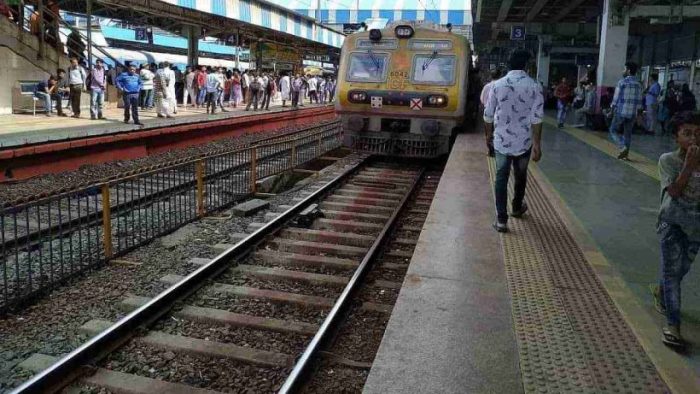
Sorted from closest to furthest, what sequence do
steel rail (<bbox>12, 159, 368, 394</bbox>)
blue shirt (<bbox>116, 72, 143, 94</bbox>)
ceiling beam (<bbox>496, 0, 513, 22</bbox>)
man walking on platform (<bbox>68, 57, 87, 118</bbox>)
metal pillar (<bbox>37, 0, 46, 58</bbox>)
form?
steel rail (<bbox>12, 159, 368, 394</bbox>), blue shirt (<bbox>116, 72, 143, 94</bbox>), man walking on platform (<bbox>68, 57, 87, 118</bbox>), metal pillar (<bbox>37, 0, 46, 58</bbox>), ceiling beam (<bbox>496, 0, 513, 22</bbox>)

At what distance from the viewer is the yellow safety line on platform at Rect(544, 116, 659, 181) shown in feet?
30.1

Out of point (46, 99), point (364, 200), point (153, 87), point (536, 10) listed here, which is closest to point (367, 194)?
point (364, 200)

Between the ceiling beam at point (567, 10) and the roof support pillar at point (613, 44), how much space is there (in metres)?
5.68

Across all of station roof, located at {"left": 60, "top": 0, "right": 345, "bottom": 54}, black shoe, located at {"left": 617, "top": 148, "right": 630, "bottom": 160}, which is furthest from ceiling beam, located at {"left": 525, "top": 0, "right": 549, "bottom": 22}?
black shoe, located at {"left": 617, "top": 148, "right": 630, "bottom": 160}

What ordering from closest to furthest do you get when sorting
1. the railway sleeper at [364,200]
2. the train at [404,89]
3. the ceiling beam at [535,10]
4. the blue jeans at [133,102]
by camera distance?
the railway sleeper at [364,200]
the train at [404,89]
the blue jeans at [133,102]
the ceiling beam at [535,10]

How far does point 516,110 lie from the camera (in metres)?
5.29

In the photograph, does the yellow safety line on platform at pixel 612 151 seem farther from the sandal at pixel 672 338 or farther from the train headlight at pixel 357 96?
the sandal at pixel 672 338

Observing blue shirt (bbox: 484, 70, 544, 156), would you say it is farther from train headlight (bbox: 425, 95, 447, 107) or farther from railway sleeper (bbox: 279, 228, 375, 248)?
train headlight (bbox: 425, 95, 447, 107)

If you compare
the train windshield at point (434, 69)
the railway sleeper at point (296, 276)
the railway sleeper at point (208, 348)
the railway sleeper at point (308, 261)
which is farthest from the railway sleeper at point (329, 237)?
the train windshield at point (434, 69)

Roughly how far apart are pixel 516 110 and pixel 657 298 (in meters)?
2.07

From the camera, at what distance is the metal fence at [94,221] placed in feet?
16.9

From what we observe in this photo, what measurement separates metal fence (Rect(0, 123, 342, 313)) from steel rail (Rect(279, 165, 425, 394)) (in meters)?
2.38

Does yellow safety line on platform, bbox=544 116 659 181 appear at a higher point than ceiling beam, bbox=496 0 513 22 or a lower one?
lower

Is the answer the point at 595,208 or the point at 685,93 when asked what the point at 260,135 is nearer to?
the point at 685,93
